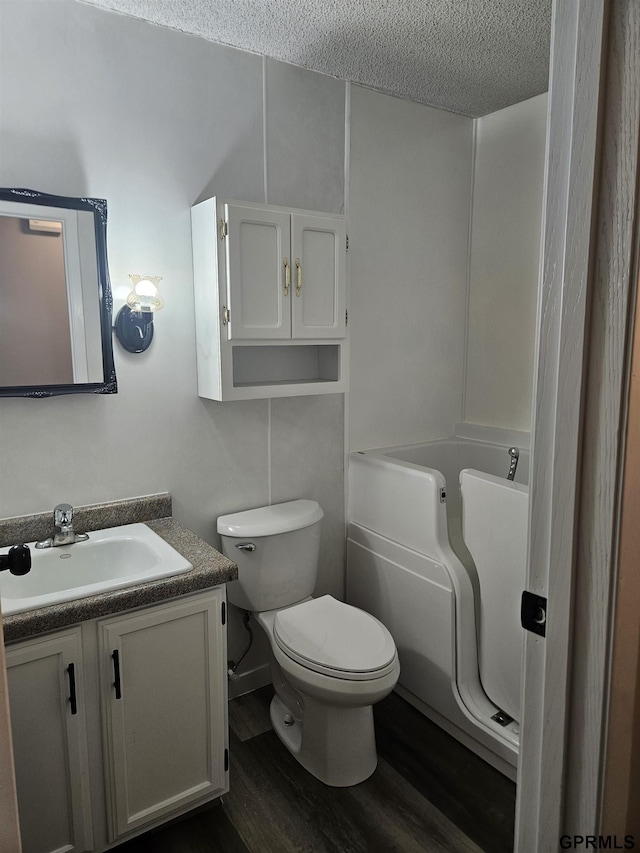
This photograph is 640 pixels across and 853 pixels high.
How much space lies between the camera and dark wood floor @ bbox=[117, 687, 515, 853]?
175 cm

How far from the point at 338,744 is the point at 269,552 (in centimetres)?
68

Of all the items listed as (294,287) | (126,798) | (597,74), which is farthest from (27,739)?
(597,74)

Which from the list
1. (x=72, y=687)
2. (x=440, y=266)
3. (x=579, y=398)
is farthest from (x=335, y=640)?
(x=440, y=266)

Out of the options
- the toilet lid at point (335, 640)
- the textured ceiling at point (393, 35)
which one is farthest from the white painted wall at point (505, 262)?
the toilet lid at point (335, 640)

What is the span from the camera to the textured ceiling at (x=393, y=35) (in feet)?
6.06

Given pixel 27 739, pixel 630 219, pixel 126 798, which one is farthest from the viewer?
pixel 126 798

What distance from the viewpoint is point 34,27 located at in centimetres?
175

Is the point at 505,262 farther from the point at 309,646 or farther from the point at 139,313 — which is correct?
the point at 309,646

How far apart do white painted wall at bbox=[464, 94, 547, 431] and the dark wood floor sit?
1.45 m

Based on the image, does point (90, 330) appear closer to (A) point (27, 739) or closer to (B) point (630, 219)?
(A) point (27, 739)

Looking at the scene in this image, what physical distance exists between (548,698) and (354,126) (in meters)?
2.22

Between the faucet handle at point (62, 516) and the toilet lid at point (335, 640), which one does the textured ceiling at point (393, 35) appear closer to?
the faucet handle at point (62, 516)

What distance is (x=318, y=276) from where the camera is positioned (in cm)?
A: 220

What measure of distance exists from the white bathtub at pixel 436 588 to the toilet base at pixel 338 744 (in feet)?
1.23
